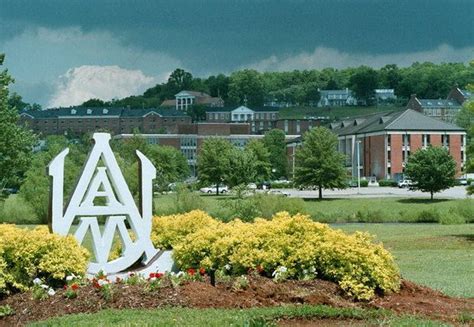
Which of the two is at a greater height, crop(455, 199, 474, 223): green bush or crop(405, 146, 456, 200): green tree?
crop(405, 146, 456, 200): green tree

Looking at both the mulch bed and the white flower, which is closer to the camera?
the mulch bed

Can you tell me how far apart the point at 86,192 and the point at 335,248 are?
4325 mm

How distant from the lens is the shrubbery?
11.0m

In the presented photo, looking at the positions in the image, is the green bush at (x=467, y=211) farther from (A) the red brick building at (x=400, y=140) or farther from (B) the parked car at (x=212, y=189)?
(A) the red brick building at (x=400, y=140)

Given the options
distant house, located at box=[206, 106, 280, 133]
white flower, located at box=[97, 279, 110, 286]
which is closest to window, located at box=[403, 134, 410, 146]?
distant house, located at box=[206, 106, 280, 133]

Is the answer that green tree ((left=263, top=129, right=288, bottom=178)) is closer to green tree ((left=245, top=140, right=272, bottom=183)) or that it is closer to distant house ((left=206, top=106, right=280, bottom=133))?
green tree ((left=245, top=140, right=272, bottom=183))

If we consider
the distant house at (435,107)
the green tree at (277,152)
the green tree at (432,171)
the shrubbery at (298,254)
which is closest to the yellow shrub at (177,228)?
the shrubbery at (298,254)

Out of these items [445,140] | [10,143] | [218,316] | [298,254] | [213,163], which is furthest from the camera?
[445,140]

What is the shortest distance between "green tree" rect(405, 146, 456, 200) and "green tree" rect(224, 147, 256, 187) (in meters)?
19.1

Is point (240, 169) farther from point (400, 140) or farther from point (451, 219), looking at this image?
point (451, 219)

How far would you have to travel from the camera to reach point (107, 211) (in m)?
13.4

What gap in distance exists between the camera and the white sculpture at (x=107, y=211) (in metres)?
12.9

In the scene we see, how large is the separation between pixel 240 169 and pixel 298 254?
7327 centimetres

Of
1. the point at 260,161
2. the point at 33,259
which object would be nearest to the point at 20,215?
the point at 33,259
